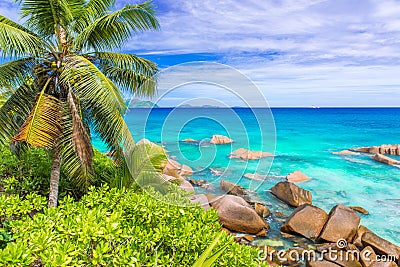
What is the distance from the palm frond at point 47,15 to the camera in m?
5.49

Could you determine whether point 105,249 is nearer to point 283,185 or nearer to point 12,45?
point 12,45

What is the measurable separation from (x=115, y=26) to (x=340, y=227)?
26.4 ft

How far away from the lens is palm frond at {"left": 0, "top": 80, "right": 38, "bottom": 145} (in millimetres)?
5992

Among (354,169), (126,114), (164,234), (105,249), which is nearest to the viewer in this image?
(105,249)

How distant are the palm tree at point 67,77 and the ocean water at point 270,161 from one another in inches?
33.3

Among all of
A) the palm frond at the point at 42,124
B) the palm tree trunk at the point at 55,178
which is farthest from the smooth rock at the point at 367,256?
the palm frond at the point at 42,124

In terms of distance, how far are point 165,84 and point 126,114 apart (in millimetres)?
1441

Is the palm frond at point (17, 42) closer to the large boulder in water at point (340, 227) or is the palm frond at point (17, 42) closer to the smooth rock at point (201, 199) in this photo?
the smooth rock at point (201, 199)

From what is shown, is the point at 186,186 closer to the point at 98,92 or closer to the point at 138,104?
the point at 138,104

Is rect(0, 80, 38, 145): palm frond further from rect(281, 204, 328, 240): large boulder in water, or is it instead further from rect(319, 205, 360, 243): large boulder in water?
rect(319, 205, 360, 243): large boulder in water

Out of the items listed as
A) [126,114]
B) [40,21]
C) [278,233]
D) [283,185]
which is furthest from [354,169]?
[40,21]

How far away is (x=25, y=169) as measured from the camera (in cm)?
714

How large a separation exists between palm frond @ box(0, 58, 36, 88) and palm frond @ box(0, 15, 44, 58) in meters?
0.36

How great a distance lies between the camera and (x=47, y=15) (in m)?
5.67
